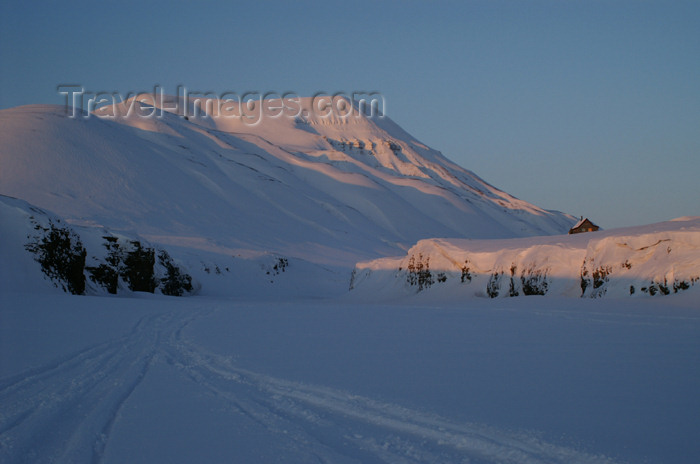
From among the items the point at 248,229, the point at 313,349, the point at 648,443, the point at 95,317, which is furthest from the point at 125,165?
the point at 648,443

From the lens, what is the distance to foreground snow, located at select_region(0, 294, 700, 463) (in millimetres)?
3188

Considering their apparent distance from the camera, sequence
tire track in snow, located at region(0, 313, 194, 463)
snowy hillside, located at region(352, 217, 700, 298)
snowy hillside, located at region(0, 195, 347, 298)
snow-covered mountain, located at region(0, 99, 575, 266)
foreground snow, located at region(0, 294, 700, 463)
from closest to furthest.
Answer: foreground snow, located at region(0, 294, 700, 463) < tire track in snow, located at region(0, 313, 194, 463) < snowy hillside, located at region(352, 217, 700, 298) < snowy hillside, located at region(0, 195, 347, 298) < snow-covered mountain, located at region(0, 99, 575, 266)

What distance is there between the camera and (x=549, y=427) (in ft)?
10.9

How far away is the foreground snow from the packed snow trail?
0.01m

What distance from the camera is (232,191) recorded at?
71.3 meters

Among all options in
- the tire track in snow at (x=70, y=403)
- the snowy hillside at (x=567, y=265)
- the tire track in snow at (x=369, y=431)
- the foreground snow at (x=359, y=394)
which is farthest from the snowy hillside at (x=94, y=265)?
the tire track in snow at (x=369, y=431)

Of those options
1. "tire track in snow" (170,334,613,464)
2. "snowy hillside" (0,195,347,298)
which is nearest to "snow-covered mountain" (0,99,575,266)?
"snowy hillside" (0,195,347,298)

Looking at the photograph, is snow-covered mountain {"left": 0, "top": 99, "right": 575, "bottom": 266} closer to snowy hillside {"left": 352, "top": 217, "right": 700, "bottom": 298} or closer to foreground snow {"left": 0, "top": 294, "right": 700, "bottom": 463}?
snowy hillside {"left": 352, "top": 217, "right": 700, "bottom": 298}

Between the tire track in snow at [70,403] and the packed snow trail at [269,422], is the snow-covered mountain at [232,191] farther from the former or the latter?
the packed snow trail at [269,422]

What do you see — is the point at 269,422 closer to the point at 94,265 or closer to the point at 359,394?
→ the point at 359,394

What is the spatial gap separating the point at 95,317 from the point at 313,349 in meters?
5.52

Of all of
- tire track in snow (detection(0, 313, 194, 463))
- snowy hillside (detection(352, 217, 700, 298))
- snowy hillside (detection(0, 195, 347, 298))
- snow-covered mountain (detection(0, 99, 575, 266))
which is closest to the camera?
tire track in snow (detection(0, 313, 194, 463))

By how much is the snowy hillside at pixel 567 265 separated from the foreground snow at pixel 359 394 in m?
3.23

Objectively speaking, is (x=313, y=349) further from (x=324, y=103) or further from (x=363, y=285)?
(x=324, y=103)
